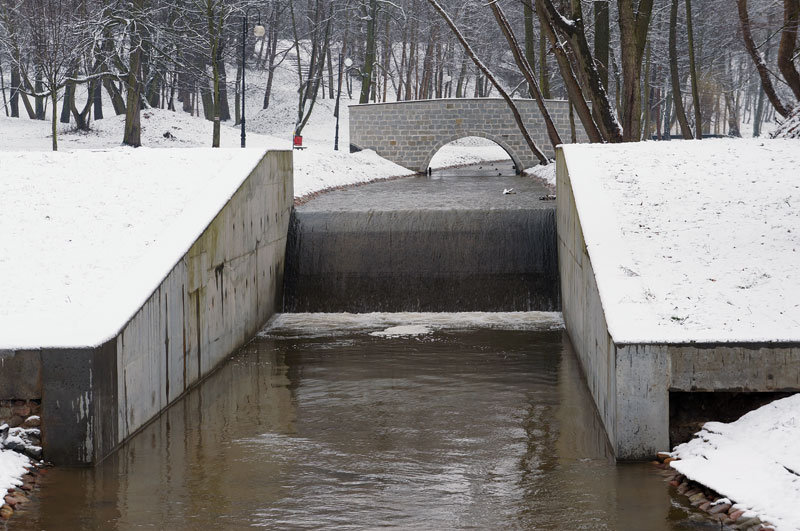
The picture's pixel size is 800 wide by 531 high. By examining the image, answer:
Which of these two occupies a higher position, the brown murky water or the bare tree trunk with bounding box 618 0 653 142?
the bare tree trunk with bounding box 618 0 653 142

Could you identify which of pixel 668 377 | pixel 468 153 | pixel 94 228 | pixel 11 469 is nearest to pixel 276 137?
pixel 468 153

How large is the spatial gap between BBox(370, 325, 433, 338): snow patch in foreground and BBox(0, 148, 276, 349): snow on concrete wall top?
2737 millimetres

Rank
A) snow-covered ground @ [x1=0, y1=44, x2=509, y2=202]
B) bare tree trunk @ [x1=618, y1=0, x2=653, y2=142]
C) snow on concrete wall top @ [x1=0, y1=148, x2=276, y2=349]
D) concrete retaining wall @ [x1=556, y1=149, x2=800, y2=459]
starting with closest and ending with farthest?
concrete retaining wall @ [x1=556, y1=149, x2=800, y2=459] → snow on concrete wall top @ [x1=0, y1=148, x2=276, y2=349] → bare tree trunk @ [x1=618, y1=0, x2=653, y2=142] → snow-covered ground @ [x1=0, y1=44, x2=509, y2=202]

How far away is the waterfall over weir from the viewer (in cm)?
1525

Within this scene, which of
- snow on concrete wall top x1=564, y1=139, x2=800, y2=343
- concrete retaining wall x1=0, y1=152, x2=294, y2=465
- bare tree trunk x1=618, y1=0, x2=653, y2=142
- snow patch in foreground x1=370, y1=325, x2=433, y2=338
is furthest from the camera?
bare tree trunk x1=618, y1=0, x2=653, y2=142

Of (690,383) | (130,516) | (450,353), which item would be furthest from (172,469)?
(450,353)

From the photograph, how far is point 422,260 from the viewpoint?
15.8 meters

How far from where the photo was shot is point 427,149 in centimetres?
3875

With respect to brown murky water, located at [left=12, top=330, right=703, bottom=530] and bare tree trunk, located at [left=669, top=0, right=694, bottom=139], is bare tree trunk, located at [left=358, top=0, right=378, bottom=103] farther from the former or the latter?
brown murky water, located at [left=12, top=330, right=703, bottom=530]

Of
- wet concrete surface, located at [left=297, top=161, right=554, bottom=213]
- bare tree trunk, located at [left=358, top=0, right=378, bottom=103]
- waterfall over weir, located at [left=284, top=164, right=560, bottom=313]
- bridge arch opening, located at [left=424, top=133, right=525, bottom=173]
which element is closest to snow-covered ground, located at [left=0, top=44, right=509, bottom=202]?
bridge arch opening, located at [left=424, top=133, right=525, bottom=173]

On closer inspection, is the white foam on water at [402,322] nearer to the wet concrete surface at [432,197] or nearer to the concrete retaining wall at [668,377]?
the wet concrete surface at [432,197]

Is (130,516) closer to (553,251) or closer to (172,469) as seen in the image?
(172,469)

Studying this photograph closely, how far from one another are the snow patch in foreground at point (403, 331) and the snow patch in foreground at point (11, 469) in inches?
247

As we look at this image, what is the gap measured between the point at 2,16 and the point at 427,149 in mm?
17669
